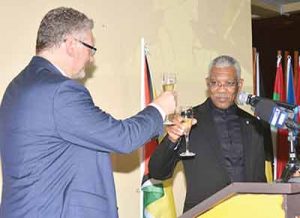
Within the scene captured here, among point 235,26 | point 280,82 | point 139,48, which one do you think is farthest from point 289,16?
point 139,48

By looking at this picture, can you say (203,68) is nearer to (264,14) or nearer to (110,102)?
(110,102)

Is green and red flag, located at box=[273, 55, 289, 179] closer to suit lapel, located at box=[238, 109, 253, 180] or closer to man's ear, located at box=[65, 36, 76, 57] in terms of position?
suit lapel, located at box=[238, 109, 253, 180]

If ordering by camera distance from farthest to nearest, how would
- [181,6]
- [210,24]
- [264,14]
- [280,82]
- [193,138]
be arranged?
1. [264,14]
2. [280,82]
3. [210,24]
4. [181,6]
5. [193,138]

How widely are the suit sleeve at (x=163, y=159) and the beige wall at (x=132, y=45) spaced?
1.46ft

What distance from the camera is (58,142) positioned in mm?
1751

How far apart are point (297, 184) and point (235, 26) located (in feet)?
9.02

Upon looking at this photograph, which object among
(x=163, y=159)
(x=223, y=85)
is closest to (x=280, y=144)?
(x=223, y=85)

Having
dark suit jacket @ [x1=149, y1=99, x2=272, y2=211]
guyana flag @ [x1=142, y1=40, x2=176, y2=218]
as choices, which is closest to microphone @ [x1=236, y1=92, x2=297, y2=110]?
dark suit jacket @ [x1=149, y1=99, x2=272, y2=211]

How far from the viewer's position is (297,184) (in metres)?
1.41

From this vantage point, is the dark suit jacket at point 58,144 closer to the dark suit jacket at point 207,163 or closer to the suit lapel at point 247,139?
the dark suit jacket at point 207,163

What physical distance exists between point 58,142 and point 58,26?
0.42 m

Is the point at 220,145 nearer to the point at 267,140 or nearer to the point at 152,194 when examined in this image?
the point at 267,140

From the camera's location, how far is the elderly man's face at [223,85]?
2.76 metres

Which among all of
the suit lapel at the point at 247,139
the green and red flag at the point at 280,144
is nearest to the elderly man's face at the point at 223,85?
the suit lapel at the point at 247,139
